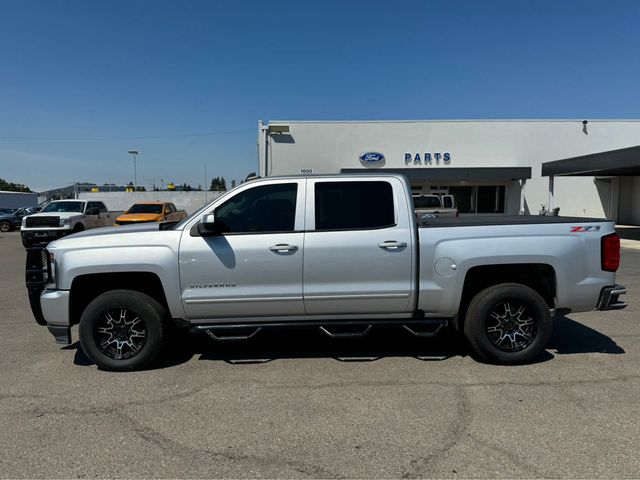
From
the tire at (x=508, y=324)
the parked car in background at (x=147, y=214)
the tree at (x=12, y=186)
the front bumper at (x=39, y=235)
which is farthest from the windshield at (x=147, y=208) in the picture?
the tree at (x=12, y=186)

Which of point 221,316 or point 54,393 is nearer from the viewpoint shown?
point 54,393

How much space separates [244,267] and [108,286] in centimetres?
152

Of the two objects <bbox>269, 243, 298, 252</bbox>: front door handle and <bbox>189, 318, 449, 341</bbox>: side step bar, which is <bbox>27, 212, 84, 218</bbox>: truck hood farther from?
<bbox>269, 243, 298, 252</bbox>: front door handle

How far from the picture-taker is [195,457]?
2.86m

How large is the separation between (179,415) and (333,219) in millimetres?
2271

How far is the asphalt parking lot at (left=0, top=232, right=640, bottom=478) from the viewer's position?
109 inches

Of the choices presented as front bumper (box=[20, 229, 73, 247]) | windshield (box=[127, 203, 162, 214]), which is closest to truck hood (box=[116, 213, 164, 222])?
windshield (box=[127, 203, 162, 214])

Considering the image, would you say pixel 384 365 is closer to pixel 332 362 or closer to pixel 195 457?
pixel 332 362

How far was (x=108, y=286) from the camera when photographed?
14.5ft

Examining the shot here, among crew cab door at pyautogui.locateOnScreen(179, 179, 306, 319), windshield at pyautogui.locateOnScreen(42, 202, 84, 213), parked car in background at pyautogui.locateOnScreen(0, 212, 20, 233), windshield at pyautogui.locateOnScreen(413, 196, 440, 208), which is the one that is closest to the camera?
crew cab door at pyautogui.locateOnScreen(179, 179, 306, 319)

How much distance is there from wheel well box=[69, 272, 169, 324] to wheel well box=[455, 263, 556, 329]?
10.4 feet

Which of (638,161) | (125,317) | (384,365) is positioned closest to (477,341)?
(384,365)

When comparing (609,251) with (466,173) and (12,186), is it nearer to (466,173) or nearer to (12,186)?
(466,173)

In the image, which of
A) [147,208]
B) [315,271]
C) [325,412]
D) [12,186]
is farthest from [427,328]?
[12,186]
